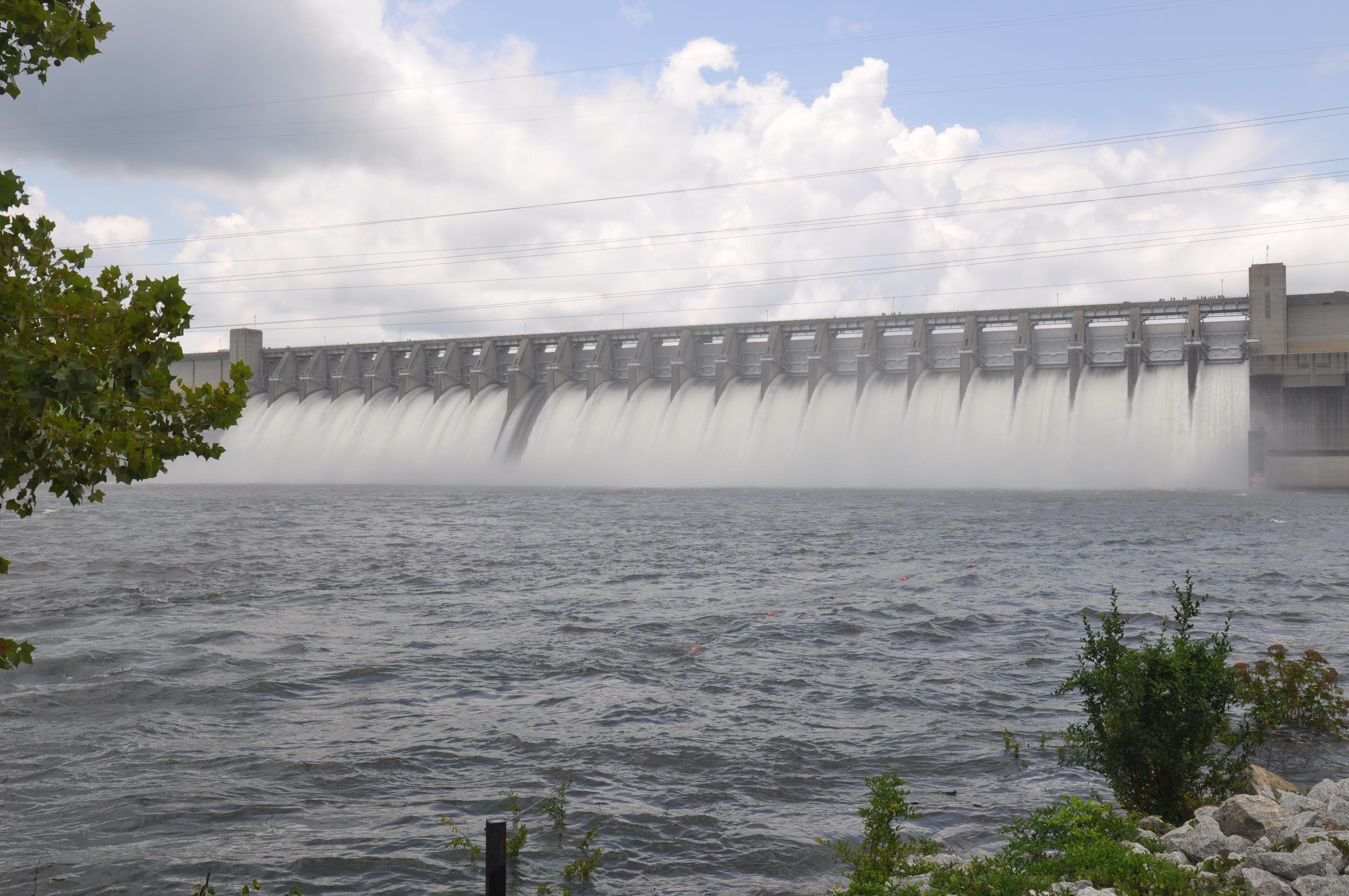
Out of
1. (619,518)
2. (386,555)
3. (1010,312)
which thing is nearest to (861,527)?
(619,518)

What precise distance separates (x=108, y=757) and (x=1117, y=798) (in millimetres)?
9071

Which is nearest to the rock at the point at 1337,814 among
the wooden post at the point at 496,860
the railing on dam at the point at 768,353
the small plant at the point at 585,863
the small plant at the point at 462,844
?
the small plant at the point at 585,863

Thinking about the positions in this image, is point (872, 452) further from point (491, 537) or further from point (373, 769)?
point (373, 769)

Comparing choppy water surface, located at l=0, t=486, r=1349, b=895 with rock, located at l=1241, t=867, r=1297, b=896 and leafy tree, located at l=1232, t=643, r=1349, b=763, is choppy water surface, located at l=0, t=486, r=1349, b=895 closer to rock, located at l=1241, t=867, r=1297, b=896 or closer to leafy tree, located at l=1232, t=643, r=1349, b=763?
leafy tree, located at l=1232, t=643, r=1349, b=763

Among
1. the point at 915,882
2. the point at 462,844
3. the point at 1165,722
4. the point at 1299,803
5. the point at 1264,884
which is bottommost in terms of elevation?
the point at 462,844

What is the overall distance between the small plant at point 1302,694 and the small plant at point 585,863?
21.9 ft

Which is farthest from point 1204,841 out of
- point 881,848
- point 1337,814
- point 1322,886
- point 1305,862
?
point 881,848

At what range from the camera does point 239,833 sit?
8297mm

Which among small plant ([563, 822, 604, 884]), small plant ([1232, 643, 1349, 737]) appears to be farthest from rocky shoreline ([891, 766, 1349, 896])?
small plant ([1232, 643, 1349, 737])

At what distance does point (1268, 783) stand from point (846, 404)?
54.9m

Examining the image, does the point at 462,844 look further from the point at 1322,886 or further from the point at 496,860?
the point at 1322,886

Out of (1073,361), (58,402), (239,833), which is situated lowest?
(239,833)

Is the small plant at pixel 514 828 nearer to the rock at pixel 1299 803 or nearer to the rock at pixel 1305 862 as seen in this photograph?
the rock at pixel 1305 862

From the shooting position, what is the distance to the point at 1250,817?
23.1 ft
